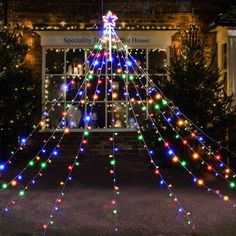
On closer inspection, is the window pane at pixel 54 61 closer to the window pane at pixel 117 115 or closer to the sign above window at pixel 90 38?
the sign above window at pixel 90 38

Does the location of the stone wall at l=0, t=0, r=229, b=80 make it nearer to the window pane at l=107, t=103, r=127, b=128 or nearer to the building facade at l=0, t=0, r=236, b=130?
the building facade at l=0, t=0, r=236, b=130

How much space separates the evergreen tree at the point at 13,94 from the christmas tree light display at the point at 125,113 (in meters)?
0.41

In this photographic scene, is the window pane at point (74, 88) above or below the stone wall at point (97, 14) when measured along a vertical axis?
below

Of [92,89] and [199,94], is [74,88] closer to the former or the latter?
[92,89]

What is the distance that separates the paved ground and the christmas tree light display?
0.65ft

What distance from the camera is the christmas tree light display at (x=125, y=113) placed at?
971 centimetres

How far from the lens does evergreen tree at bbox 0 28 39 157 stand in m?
10.1

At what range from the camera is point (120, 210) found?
22.5ft

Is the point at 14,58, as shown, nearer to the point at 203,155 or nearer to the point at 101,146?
the point at 101,146

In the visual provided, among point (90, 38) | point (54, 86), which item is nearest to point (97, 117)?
point (54, 86)

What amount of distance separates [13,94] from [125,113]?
317cm

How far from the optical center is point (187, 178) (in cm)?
934

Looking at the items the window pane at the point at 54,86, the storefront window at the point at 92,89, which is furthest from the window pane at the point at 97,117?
the window pane at the point at 54,86

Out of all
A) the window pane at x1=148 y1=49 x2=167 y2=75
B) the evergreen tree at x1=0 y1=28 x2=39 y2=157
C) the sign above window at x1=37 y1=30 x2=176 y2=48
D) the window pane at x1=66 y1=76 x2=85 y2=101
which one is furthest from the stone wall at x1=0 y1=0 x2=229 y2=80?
the evergreen tree at x1=0 y1=28 x2=39 y2=157
